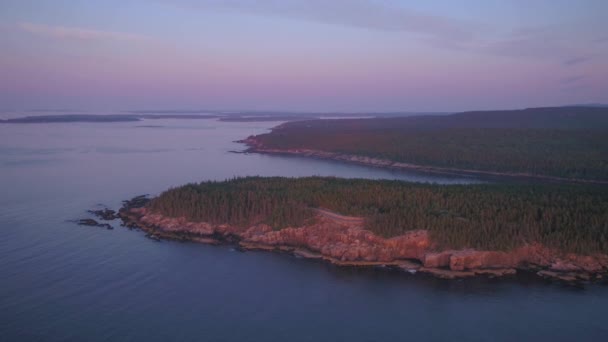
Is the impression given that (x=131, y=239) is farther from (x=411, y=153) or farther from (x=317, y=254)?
(x=411, y=153)

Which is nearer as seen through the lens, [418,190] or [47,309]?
[47,309]

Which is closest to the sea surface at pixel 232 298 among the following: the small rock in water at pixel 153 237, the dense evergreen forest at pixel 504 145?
the small rock in water at pixel 153 237

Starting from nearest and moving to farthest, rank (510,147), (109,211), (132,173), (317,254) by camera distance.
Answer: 1. (317,254)
2. (109,211)
3. (132,173)
4. (510,147)

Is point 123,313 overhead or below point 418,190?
below

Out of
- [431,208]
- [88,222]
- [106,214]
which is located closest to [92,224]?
[88,222]

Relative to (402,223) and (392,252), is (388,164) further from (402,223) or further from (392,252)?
(392,252)

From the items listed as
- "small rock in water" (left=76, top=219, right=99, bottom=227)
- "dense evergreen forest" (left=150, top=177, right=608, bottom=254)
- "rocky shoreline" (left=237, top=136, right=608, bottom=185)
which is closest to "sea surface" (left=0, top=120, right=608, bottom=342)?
"small rock in water" (left=76, top=219, right=99, bottom=227)

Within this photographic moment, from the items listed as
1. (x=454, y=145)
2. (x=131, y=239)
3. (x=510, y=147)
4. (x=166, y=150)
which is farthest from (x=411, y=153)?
(x=131, y=239)

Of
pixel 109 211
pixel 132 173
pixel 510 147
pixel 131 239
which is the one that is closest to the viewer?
pixel 131 239
